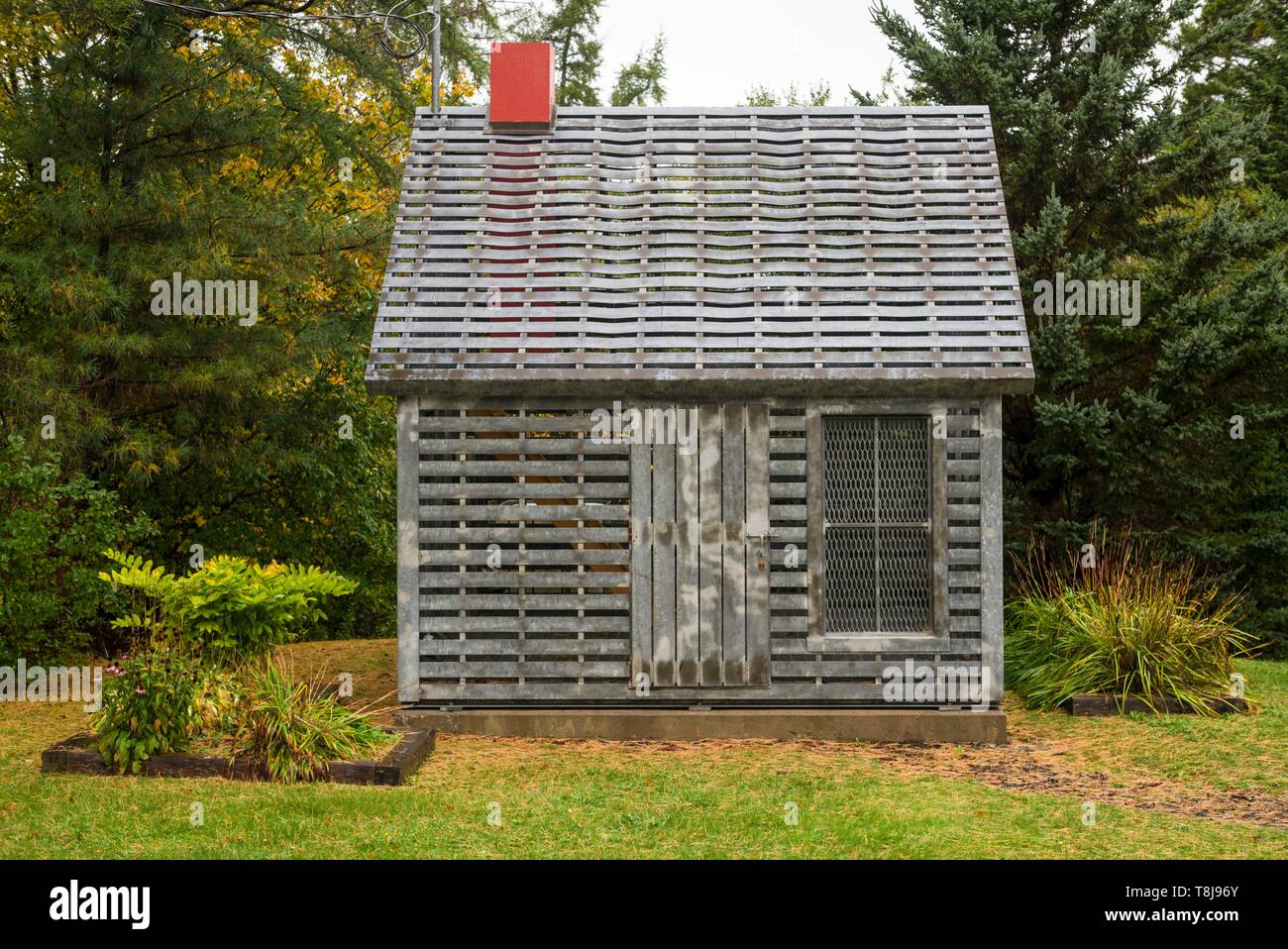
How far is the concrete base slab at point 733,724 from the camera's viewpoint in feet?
31.4

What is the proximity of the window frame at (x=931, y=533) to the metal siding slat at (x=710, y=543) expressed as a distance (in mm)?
692

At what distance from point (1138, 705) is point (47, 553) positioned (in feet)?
32.6

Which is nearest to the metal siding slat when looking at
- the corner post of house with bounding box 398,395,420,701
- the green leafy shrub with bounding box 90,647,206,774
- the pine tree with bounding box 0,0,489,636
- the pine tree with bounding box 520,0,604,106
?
the corner post of house with bounding box 398,395,420,701

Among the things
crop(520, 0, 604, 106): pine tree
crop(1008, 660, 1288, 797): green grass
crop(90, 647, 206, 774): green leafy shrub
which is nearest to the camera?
crop(90, 647, 206, 774): green leafy shrub

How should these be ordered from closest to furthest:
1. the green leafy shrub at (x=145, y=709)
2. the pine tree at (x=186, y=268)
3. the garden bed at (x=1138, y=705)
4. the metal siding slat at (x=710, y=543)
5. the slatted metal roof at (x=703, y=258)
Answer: the green leafy shrub at (x=145, y=709) < the slatted metal roof at (x=703, y=258) < the metal siding slat at (x=710, y=543) < the garden bed at (x=1138, y=705) < the pine tree at (x=186, y=268)

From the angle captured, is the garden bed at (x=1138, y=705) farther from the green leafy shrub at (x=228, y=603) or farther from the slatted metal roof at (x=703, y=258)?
the green leafy shrub at (x=228, y=603)

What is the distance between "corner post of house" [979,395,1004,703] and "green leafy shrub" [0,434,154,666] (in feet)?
25.0

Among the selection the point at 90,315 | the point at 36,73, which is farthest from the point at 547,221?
the point at 36,73

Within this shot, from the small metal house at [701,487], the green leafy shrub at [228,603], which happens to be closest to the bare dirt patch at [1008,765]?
the small metal house at [701,487]

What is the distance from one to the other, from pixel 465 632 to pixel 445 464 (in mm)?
1338

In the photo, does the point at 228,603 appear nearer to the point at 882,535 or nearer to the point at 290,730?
the point at 290,730

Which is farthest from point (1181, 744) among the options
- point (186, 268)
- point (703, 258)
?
point (186, 268)

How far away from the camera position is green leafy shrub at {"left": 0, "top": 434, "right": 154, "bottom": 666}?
1067 centimetres

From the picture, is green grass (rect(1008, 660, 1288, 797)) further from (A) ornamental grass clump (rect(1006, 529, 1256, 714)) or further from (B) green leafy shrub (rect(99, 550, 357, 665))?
(B) green leafy shrub (rect(99, 550, 357, 665))
